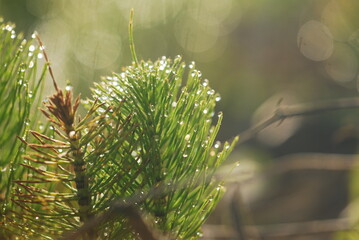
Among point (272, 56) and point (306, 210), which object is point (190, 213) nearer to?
point (306, 210)

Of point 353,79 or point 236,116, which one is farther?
point 236,116

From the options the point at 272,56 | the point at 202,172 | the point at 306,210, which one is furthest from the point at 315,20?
the point at 202,172

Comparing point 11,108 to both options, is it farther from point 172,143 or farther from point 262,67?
point 262,67

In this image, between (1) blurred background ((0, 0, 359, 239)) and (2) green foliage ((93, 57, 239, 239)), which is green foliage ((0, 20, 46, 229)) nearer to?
→ (2) green foliage ((93, 57, 239, 239))

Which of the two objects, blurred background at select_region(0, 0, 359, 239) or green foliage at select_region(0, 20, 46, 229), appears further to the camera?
blurred background at select_region(0, 0, 359, 239)

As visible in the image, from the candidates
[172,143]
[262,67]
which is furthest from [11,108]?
[262,67]

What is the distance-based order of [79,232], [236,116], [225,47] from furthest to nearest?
[225,47]
[236,116]
[79,232]

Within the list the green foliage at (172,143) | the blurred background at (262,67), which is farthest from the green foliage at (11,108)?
the blurred background at (262,67)

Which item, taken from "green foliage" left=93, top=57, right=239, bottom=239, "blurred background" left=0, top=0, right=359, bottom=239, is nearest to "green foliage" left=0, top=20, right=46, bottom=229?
"green foliage" left=93, top=57, right=239, bottom=239
